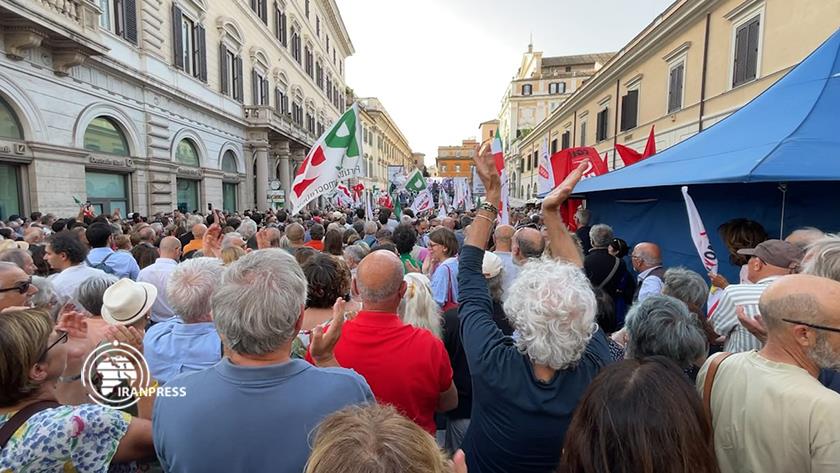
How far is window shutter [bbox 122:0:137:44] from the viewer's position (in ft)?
42.4

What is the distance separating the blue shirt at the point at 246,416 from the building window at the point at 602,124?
2229 cm

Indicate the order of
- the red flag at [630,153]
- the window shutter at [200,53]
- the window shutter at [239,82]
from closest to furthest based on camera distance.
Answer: the red flag at [630,153], the window shutter at [200,53], the window shutter at [239,82]

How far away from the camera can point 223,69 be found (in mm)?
19188

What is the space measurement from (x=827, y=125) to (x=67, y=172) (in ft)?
47.1

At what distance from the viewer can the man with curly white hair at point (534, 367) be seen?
5.21ft

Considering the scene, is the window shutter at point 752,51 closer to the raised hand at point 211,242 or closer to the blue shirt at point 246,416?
the raised hand at point 211,242

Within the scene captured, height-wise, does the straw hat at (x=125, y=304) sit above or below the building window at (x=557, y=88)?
below

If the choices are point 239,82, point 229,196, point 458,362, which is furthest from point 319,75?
point 458,362

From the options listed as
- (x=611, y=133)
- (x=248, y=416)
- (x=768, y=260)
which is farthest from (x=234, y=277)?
(x=611, y=133)

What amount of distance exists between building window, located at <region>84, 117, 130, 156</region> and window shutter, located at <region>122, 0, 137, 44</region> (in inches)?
111

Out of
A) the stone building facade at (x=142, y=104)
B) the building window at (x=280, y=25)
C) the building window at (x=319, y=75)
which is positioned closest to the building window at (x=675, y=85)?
the stone building facade at (x=142, y=104)

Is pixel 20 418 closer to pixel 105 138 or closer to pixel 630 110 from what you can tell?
pixel 105 138

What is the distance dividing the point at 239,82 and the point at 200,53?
12.6ft

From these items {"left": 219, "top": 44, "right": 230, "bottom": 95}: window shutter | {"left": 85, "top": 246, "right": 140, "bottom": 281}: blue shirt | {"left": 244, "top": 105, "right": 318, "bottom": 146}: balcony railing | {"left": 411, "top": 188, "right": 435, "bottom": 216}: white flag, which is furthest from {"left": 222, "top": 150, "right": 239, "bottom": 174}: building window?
{"left": 85, "top": 246, "right": 140, "bottom": 281}: blue shirt
